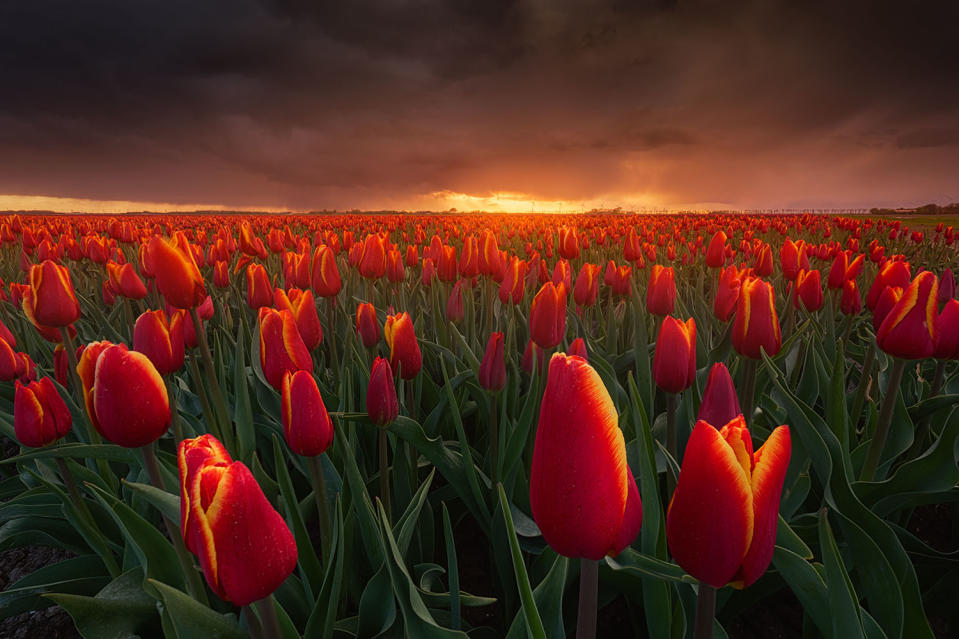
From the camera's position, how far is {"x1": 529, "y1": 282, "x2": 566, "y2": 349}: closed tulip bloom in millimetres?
2035

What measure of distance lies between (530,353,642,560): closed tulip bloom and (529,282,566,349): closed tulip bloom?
1302mm

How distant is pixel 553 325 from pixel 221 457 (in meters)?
1.43

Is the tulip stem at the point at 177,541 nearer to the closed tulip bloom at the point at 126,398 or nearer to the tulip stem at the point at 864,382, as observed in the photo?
the closed tulip bloom at the point at 126,398

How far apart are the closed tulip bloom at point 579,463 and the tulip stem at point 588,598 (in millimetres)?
82

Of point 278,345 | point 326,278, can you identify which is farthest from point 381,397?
point 326,278

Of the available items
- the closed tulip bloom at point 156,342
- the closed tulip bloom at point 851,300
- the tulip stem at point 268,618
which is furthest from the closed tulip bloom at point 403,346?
the closed tulip bloom at point 851,300

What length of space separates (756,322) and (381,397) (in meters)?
1.45

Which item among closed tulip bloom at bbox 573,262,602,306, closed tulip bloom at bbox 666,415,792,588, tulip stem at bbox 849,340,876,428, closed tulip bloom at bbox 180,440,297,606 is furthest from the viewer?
closed tulip bloom at bbox 573,262,602,306

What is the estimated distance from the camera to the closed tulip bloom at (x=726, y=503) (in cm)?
69

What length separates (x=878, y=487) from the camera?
5.47ft

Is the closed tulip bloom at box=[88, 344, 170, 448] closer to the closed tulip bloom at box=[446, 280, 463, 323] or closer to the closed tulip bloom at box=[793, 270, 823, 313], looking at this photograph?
the closed tulip bloom at box=[446, 280, 463, 323]

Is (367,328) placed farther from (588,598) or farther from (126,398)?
(588,598)

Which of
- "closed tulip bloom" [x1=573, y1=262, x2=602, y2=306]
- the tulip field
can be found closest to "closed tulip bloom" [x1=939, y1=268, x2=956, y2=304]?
the tulip field

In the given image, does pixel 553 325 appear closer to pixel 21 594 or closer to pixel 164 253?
pixel 164 253
